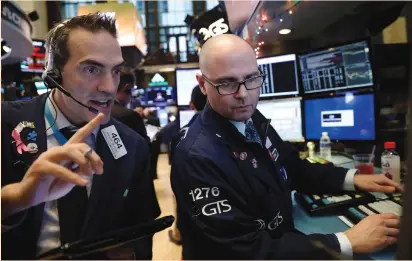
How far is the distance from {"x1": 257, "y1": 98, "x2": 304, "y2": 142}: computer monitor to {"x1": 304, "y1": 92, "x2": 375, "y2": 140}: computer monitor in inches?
2.9

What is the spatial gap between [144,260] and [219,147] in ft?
1.33

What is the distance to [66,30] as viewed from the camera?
68 centimetres

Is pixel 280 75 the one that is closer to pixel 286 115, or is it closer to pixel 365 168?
pixel 286 115

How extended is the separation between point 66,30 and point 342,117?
169cm

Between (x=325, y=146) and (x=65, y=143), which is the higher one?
(x=65, y=143)

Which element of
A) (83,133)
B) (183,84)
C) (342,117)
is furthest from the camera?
(183,84)

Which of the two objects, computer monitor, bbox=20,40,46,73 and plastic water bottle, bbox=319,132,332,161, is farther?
computer monitor, bbox=20,40,46,73

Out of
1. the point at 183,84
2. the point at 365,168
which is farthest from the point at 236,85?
the point at 183,84

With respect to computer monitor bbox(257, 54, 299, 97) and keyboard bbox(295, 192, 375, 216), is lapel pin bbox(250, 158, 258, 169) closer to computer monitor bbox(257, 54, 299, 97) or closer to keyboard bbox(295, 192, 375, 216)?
keyboard bbox(295, 192, 375, 216)

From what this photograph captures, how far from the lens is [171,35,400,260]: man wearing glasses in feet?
2.63

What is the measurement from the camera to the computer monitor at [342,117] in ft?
5.96

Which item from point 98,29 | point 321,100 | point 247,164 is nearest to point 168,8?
point 98,29

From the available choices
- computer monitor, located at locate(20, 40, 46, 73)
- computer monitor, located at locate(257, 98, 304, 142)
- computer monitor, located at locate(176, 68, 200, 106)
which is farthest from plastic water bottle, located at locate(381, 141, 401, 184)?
computer monitor, located at locate(176, 68, 200, 106)

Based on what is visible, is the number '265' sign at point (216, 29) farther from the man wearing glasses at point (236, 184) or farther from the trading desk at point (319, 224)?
the trading desk at point (319, 224)
